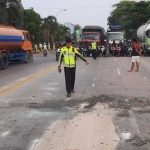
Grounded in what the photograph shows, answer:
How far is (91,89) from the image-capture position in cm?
1095

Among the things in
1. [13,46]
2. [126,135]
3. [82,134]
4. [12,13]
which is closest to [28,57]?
[13,46]

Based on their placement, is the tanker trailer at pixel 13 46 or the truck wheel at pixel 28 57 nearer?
the tanker trailer at pixel 13 46

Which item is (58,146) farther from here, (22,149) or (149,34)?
(149,34)

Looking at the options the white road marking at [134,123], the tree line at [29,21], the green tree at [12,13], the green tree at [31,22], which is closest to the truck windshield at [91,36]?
the tree line at [29,21]

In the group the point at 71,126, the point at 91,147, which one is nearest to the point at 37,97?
the point at 71,126

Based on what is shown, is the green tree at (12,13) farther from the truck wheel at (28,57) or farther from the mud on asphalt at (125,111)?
the mud on asphalt at (125,111)

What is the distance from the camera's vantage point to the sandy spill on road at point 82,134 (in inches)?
206

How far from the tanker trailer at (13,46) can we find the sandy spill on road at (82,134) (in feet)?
46.0

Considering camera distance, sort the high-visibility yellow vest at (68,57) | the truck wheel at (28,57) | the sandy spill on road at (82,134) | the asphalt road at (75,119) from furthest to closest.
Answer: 1. the truck wheel at (28,57)
2. the high-visibility yellow vest at (68,57)
3. the asphalt road at (75,119)
4. the sandy spill on road at (82,134)

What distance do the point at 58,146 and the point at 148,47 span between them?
1137 inches

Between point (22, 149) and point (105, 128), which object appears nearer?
point (22, 149)

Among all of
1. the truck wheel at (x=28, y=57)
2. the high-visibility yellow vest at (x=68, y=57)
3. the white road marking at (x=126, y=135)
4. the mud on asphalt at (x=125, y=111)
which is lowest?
the truck wheel at (x=28, y=57)

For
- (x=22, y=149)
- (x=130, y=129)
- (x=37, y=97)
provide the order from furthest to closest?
(x=37, y=97) → (x=130, y=129) → (x=22, y=149)

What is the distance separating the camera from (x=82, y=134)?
5.87 metres
